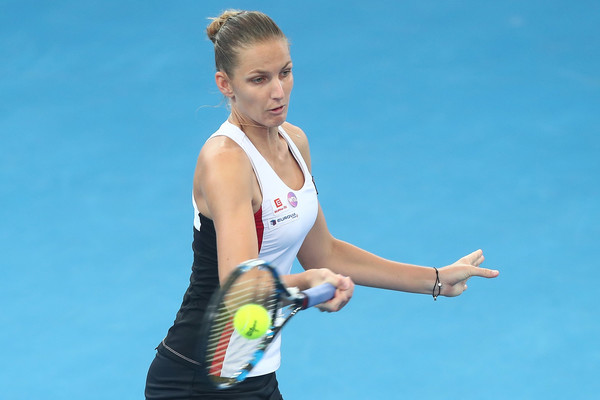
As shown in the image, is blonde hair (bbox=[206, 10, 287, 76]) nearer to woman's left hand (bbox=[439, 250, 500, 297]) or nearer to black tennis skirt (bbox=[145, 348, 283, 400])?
black tennis skirt (bbox=[145, 348, 283, 400])

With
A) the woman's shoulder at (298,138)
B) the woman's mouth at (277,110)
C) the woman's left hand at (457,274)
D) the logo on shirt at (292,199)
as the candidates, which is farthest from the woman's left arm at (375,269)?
the woman's mouth at (277,110)

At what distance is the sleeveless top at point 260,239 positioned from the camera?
7.36 ft

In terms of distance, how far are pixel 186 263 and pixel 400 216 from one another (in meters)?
1.28

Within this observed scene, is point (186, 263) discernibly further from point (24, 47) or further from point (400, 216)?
point (24, 47)

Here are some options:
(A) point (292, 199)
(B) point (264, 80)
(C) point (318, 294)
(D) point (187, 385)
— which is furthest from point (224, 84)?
(D) point (187, 385)

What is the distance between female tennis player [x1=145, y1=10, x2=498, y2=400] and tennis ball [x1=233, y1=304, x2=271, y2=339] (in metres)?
0.13

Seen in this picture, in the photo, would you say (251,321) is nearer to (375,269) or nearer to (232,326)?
(232,326)

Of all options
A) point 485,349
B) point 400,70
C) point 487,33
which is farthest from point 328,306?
point 487,33

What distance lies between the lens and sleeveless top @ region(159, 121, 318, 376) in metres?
2.24

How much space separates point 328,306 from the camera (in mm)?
1976

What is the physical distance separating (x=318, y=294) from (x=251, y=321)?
148 mm

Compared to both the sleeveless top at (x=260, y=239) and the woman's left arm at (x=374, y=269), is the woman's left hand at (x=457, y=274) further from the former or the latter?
the sleeveless top at (x=260, y=239)

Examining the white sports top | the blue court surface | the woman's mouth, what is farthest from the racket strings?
the blue court surface

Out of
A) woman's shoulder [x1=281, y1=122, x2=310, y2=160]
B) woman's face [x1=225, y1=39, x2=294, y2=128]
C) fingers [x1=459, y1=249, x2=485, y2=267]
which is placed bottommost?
fingers [x1=459, y1=249, x2=485, y2=267]
